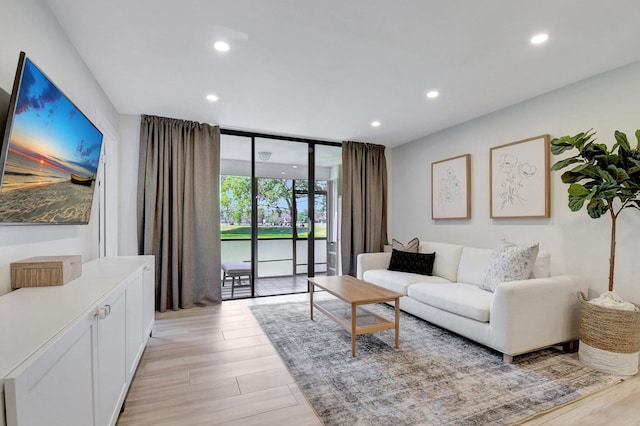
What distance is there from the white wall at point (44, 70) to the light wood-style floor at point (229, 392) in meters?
1.03

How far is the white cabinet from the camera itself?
0.80 meters

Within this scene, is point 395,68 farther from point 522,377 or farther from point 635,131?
point 522,377

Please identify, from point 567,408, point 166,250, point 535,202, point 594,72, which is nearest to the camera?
point 567,408

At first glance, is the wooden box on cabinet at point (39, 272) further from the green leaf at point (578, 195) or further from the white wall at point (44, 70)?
the green leaf at point (578, 195)

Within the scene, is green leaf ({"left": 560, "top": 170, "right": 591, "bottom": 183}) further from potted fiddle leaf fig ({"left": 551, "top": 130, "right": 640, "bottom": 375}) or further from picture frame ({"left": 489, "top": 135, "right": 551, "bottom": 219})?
picture frame ({"left": 489, "top": 135, "right": 551, "bottom": 219})

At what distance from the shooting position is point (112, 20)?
1.97 metres

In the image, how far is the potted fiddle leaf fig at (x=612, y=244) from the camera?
2227 millimetres

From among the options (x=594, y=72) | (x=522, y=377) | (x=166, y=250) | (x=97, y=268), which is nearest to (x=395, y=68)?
(x=594, y=72)

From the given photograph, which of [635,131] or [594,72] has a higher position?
[594,72]

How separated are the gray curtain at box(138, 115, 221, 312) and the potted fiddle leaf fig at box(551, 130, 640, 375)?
382 cm

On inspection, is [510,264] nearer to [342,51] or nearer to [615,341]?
[615,341]

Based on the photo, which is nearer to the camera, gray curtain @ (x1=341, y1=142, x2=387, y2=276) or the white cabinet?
the white cabinet

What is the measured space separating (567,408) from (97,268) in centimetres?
317

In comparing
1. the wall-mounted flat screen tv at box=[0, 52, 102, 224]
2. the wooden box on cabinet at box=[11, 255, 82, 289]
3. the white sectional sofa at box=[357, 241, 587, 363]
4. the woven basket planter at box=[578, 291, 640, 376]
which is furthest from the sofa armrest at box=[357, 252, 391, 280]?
the wooden box on cabinet at box=[11, 255, 82, 289]
